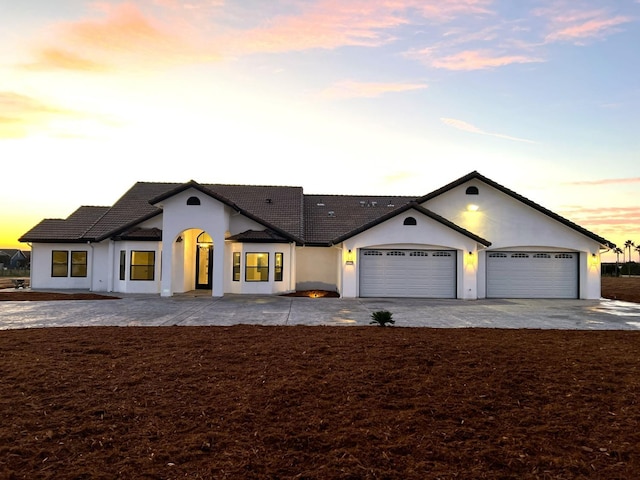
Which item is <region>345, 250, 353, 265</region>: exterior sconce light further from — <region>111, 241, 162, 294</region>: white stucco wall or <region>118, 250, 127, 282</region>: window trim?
<region>118, 250, 127, 282</region>: window trim

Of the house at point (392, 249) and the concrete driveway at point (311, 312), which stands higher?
the house at point (392, 249)

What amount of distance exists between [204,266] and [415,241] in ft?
39.7

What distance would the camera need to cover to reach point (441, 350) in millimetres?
8156

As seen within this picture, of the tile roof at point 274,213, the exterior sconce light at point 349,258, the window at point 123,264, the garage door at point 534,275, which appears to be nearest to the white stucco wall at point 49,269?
the tile roof at point 274,213

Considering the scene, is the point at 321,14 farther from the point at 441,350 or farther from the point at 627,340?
the point at 627,340

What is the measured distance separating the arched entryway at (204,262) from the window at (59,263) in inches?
298

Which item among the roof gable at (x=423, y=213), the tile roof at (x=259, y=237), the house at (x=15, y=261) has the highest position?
the roof gable at (x=423, y=213)

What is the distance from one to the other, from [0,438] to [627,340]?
12259 mm

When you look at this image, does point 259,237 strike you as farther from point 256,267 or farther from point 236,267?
point 236,267

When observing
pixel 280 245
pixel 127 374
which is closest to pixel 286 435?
pixel 127 374

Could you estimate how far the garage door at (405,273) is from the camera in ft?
65.2

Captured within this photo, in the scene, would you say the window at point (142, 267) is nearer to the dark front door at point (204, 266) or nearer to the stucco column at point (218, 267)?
the dark front door at point (204, 266)

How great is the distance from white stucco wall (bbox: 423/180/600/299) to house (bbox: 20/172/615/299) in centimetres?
5

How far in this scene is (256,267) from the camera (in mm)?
20531
